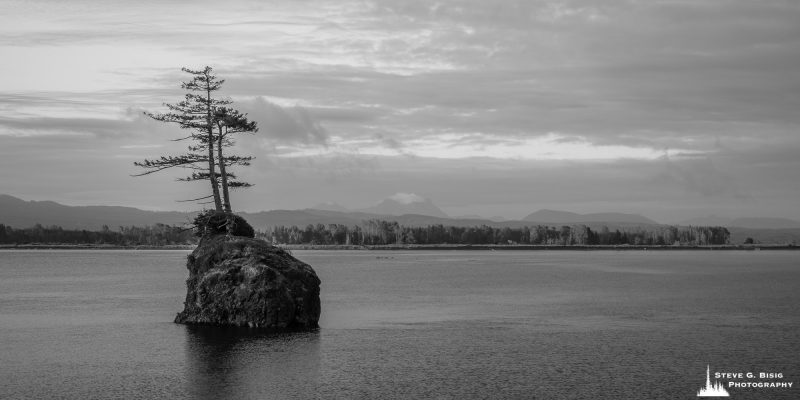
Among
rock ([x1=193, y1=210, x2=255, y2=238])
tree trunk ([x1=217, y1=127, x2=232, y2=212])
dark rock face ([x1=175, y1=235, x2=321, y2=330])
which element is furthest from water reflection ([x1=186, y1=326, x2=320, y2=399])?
tree trunk ([x1=217, y1=127, x2=232, y2=212])

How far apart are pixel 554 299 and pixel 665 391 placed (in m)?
45.3

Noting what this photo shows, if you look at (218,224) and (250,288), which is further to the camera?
(218,224)

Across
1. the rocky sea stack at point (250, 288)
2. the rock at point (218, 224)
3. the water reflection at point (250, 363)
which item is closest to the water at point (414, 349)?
the water reflection at point (250, 363)

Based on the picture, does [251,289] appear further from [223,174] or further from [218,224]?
[223,174]

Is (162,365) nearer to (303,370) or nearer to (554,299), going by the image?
(303,370)

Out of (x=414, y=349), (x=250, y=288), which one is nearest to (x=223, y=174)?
(x=250, y=288)

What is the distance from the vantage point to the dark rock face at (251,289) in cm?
5019

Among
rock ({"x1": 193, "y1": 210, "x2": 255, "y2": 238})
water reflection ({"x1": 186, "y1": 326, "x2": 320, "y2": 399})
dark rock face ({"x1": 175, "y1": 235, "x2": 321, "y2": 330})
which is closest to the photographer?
water reflection ({"x1": 186, "y1": 326, "x2": 320, "y2": 399})

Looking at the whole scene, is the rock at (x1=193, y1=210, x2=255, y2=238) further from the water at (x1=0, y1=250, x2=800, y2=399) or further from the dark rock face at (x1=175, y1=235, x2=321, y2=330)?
the water at (x1=0, y1=250, x2=800, y2=399)

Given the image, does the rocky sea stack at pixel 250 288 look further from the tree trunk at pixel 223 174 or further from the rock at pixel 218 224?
the tree trunk at pixel 223 174

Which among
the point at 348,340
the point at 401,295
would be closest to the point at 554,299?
the point at 401,295

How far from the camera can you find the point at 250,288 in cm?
5053

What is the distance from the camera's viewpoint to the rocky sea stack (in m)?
50.2

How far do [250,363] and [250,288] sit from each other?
13.4 meters
